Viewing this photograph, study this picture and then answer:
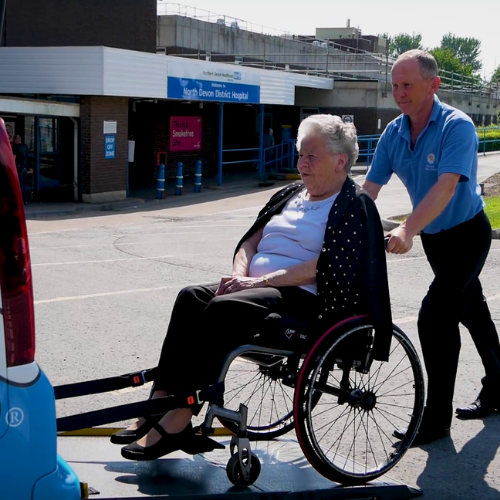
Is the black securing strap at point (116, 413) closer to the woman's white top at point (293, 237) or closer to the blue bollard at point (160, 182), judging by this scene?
the woman's white top at point (293, 237)

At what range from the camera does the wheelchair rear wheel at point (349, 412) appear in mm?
3637

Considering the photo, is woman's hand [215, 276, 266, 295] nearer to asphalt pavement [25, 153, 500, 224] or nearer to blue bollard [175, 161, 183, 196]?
asphalt pavement [25, 153, 500, 224]

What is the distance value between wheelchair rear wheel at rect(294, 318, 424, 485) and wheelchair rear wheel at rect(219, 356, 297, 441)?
0.19 meters

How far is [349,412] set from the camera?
13.5ft

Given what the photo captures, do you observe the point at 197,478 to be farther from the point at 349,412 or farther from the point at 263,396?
the point at 263,396

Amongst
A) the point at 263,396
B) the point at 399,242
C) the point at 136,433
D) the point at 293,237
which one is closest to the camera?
the point at 136,433

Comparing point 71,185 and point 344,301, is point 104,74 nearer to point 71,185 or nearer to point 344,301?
point 71,185

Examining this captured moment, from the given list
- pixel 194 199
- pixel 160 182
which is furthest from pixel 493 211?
pixel 160 182

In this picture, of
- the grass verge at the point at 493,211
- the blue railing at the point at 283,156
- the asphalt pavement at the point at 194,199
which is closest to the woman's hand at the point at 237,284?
the grass verge at the point at 493,211

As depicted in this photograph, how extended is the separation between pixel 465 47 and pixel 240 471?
18437 centimetres

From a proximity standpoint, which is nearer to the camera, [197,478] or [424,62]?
[197,478]

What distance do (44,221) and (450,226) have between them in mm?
14438

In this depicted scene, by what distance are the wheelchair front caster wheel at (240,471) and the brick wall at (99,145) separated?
18814 mm

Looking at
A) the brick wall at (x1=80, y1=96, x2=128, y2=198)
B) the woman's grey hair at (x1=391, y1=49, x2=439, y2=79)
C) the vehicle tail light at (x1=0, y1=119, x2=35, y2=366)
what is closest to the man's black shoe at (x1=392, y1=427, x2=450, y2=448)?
the woman's grey hair at (x1=391, y1=49, x2=439, y2=79)
